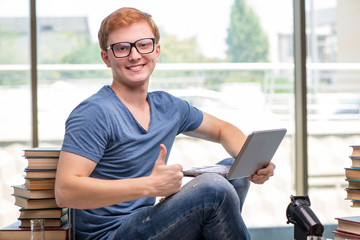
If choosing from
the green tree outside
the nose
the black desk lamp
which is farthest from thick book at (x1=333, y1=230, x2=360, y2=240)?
the green tree outside

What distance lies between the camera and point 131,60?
5.62ft

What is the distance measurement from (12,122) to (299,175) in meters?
1.70

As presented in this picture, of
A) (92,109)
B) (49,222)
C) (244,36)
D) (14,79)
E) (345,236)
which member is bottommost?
(345,236)

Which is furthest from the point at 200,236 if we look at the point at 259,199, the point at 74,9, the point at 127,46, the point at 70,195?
the point at 74,9

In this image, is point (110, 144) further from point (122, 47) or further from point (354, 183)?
point (354, 183)

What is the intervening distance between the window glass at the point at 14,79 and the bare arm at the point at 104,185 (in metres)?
1.41

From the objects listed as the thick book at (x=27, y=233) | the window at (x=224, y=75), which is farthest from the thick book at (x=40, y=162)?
the window at (x=224, y=75)

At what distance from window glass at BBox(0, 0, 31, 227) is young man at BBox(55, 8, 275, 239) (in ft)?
3.88

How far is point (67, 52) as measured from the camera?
2867 mm

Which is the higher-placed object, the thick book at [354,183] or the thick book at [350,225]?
the thick book at [354,183]

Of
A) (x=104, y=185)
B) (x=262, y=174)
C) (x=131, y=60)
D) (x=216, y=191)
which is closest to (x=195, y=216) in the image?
(x=216, y=191)

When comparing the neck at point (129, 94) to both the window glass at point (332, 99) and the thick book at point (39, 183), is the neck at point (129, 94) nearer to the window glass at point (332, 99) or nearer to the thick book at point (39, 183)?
the thick book at point (39, 183)

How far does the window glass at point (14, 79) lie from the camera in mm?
2795

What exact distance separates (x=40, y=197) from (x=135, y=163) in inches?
14.9
